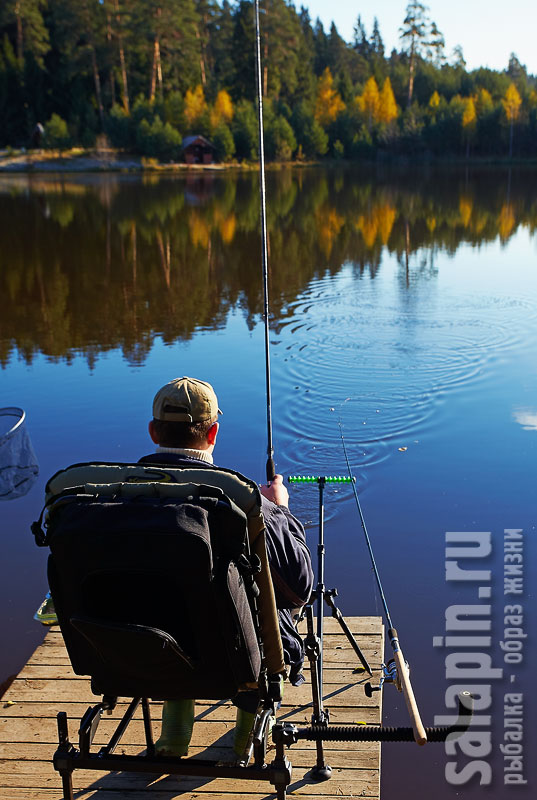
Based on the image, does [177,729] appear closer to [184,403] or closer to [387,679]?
[387,679]

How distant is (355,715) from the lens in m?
3.29

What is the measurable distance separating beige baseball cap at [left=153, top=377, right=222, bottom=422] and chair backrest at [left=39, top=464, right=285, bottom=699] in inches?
11.2

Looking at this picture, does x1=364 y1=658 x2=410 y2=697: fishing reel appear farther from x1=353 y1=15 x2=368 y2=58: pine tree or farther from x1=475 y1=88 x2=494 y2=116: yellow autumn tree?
x1=353 y1=15 x2=368 y2=58: pine tree

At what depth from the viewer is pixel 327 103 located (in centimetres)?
7400

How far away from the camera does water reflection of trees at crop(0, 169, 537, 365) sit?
12594mm

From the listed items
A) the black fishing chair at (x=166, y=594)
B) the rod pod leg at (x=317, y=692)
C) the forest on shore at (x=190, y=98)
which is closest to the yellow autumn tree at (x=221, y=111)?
the forest on shore at (x=190, y=98)

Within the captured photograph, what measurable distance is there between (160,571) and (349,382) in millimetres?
7022

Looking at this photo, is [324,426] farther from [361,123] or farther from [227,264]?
[361,123]

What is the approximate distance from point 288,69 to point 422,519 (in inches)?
2974

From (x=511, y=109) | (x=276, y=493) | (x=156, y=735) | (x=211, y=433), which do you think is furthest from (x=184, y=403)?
(x=511, y=109)

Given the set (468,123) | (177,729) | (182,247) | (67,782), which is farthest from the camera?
(468,123)

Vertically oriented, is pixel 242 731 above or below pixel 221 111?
below

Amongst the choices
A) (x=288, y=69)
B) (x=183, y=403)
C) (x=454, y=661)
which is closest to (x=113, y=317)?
(x=454, y=661)

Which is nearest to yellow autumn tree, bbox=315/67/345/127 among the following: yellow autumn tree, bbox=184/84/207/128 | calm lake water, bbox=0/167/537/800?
yellow autumn tree, bbox=184/84/207/128
